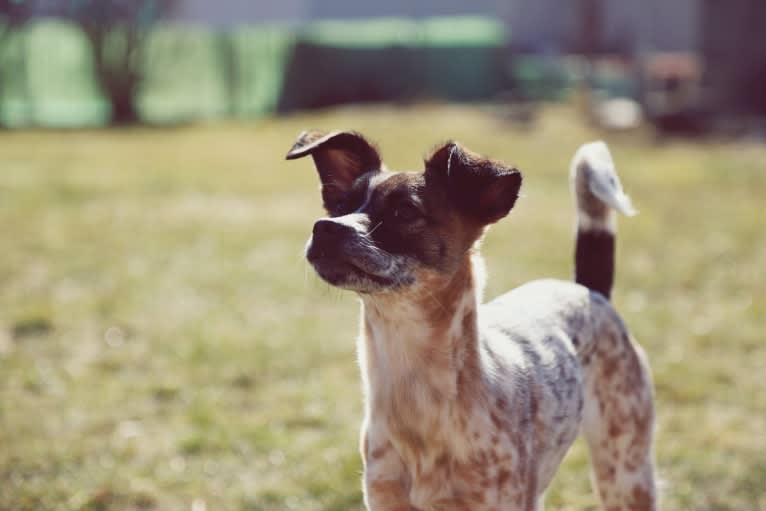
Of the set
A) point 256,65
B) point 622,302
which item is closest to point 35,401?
point 622,302

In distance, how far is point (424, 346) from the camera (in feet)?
11.1

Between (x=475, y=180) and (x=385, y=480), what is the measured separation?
104cm

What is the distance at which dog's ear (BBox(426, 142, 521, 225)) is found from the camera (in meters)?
3.33

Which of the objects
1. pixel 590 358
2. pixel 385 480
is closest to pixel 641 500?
pixel 590 358

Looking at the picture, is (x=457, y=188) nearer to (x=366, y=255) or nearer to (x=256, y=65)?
(x=366, y=255)

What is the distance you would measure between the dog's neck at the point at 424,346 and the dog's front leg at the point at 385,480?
156 mm

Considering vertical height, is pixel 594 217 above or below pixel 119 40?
above

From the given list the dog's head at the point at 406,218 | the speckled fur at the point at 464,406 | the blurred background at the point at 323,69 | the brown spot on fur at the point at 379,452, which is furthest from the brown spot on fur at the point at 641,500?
the blurred background at the point at 323,69

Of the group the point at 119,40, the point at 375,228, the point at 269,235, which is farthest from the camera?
the point at 119,40

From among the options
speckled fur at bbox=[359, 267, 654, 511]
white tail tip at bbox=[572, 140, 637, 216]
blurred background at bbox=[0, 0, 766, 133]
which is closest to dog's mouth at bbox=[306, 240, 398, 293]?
speckled fur at bbox=[359, 267, 654, 511]

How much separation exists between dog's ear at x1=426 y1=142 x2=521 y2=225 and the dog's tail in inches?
31.1

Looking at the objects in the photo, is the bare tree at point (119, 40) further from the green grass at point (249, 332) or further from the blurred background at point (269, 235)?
the green grass at point (249, 332)

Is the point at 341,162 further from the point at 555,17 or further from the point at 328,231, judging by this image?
the point at 555,17

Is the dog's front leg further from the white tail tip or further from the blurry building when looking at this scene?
the blurry building
